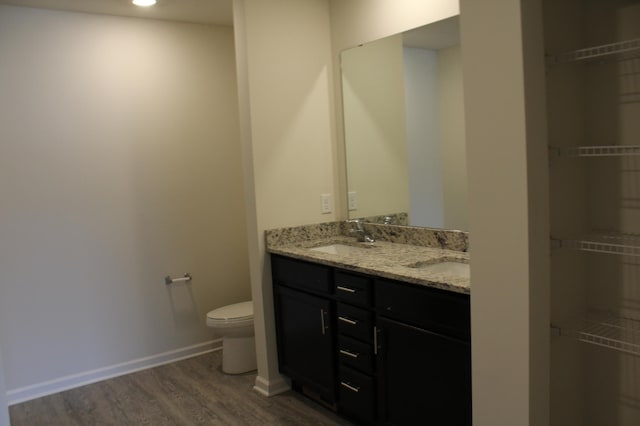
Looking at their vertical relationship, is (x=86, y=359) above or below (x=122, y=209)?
below

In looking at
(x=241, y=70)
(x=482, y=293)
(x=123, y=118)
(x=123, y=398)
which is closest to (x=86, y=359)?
(x=123, y=398)

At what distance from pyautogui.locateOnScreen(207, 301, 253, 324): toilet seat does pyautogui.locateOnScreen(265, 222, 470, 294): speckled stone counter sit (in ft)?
2.04

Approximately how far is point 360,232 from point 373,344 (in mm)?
897

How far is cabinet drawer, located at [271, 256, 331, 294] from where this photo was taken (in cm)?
296

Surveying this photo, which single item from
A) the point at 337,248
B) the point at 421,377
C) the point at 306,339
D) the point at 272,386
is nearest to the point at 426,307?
the point at 421,377

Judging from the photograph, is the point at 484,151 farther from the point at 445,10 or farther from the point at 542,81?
the point at 445,10

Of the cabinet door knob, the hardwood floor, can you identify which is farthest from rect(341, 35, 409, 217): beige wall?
the hardwood floor

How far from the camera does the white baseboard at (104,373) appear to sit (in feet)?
11.5

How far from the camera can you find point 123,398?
347 cm

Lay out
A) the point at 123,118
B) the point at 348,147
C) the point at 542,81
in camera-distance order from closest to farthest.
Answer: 1. the point at 542,81
2. the point at 348,147
3. the point at 123,118

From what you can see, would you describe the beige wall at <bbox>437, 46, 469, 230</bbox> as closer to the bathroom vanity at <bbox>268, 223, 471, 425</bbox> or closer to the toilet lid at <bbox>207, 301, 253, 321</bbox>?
the bathroom vanity at <bbox>268, 223, 471, 425</bbox>

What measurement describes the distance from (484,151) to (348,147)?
1.69m

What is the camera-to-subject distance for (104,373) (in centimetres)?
379

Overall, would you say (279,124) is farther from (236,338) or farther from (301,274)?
(236,338)
